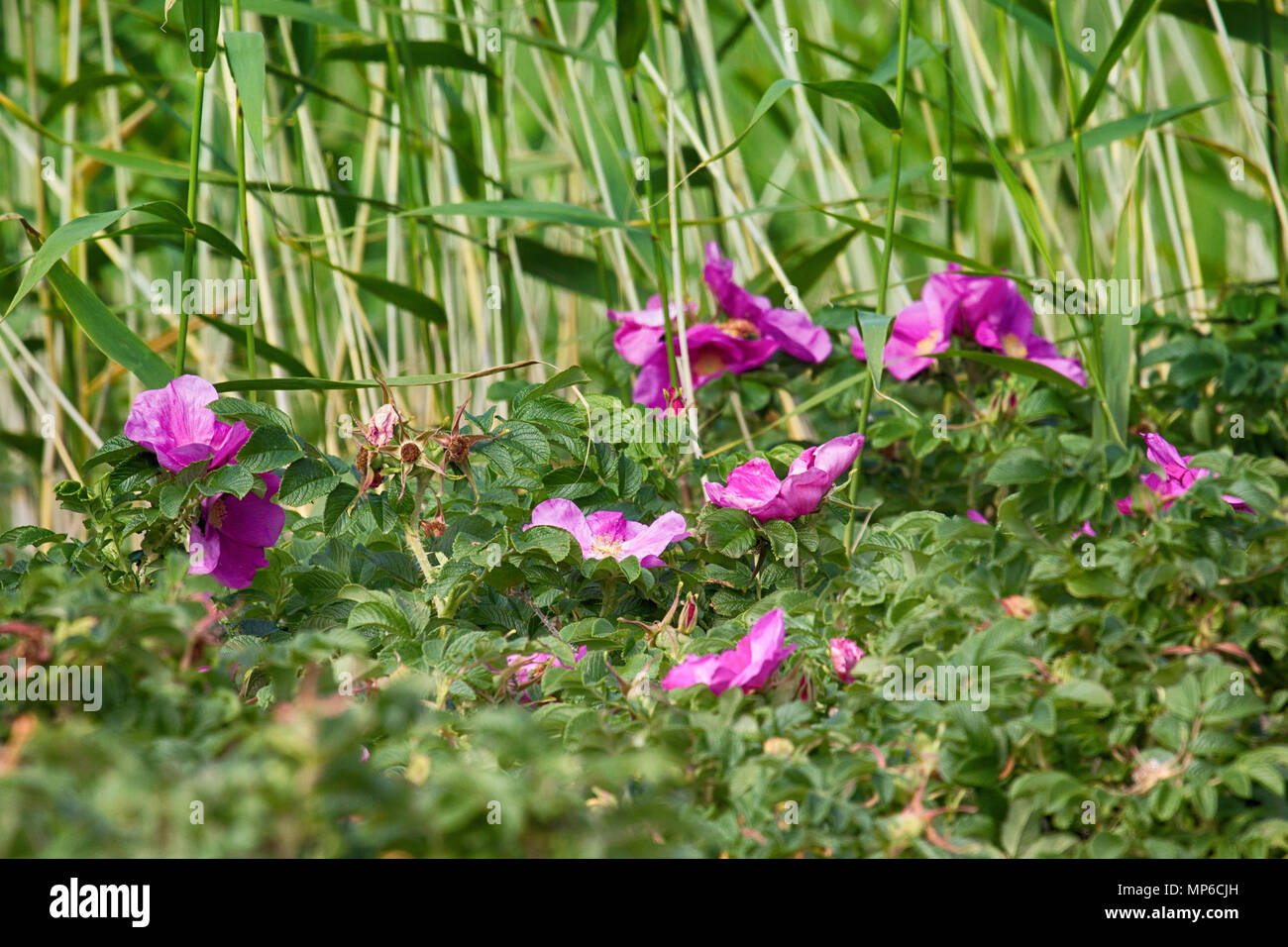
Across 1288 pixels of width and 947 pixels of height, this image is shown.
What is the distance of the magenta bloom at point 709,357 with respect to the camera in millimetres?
1329

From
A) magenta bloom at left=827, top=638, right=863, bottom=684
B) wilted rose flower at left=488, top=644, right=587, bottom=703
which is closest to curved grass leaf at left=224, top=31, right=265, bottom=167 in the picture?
wilted rose flower at left=488, top=644, right=587, bottom=703

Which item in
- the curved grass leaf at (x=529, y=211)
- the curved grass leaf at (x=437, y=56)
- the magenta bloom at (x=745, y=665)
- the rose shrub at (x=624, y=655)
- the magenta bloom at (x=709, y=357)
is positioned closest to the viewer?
the rose shrub at (x=624, y=655)

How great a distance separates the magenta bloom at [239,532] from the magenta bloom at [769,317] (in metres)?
0.57

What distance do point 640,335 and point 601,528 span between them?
15.2 inches

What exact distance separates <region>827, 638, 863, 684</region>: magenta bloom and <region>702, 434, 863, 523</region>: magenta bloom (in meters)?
0.15

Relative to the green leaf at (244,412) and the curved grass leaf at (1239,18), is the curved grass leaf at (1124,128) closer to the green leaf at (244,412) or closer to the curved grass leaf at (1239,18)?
the curved grass leaf at (1239,18)

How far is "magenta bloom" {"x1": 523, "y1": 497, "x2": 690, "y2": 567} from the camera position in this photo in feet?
3.35

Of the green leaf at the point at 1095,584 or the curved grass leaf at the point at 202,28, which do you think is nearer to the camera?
the green leaf at the point at 1095,584

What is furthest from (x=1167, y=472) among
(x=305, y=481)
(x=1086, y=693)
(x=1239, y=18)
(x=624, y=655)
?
(x=1239, y=18)

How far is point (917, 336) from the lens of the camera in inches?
53.7

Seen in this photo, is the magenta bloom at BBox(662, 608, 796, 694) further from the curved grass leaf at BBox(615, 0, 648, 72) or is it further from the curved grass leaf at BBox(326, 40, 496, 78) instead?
the curved grass leaf at BBox(326, 40, 496, 78)

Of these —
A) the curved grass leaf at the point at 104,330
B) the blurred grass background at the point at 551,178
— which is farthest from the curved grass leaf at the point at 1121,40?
the curved grass leaf at the point at 104,330
